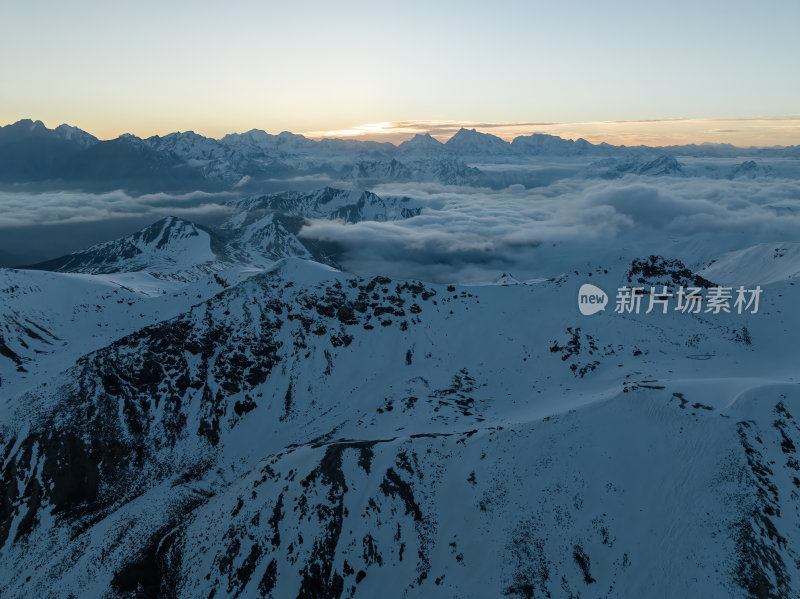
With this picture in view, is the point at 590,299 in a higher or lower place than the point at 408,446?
higher

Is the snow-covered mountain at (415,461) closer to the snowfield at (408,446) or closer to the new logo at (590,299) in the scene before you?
the snowfield at (408,446)

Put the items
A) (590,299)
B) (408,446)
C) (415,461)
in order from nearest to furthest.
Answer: (415,461)
(408,446)
(590,299)

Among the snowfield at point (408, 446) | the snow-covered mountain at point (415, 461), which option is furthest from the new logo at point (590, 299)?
the snow-covered mountain at point (415, 461)

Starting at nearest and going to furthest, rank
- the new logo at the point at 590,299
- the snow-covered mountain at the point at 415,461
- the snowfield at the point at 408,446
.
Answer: the snow-covered mountain at the point at 415,461
the snowfield at the point at 408,446
the new logo at the point at 590,299

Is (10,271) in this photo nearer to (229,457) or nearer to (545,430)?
(229,457)

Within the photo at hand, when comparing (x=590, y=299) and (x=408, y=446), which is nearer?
(x=408, y=446)

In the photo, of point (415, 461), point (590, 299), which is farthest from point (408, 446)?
point (590, 299)

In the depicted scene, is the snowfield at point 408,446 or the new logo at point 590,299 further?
the new logo at point 590,299

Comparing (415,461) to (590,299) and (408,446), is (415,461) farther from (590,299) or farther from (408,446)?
(590,299)

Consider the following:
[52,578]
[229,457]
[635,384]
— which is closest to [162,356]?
[229,457]
